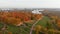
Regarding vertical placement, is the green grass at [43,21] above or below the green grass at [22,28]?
above

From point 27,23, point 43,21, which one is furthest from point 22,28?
point 43,21

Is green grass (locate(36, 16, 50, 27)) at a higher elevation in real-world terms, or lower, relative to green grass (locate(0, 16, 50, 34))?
higher

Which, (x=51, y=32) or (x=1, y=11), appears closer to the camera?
(x=51, y=32)

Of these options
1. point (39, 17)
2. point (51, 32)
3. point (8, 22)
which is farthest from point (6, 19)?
point (51, 32)

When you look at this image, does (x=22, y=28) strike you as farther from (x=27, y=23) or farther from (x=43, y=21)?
(x=43, y=21)
